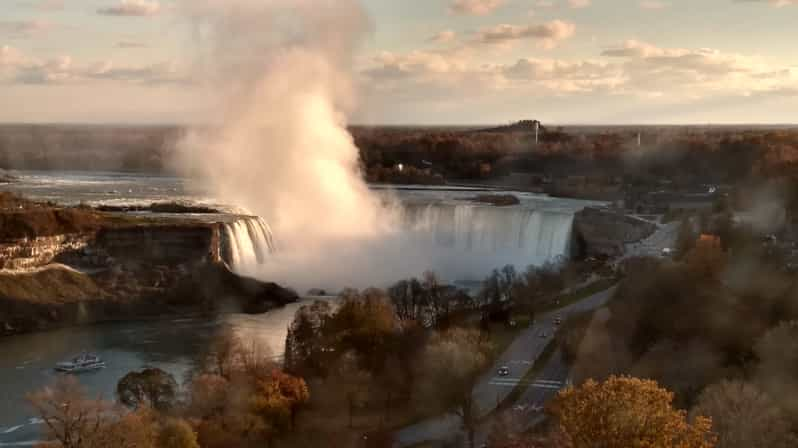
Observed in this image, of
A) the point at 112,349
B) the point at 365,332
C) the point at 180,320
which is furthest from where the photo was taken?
the point at 180,320

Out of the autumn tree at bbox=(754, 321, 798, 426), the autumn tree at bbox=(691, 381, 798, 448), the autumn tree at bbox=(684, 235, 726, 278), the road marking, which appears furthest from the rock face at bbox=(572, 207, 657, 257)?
the autumn tree at bbox=(691, 381, 798, 448)

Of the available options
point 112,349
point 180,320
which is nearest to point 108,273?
point 180,320

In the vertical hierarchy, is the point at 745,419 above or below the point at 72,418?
above

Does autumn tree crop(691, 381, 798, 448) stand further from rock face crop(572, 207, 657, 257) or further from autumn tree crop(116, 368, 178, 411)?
rock face crop(572, 207, 657, 257)

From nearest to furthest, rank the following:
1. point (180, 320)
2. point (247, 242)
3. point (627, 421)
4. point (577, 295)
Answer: point (627, 421) < point (577, 295) < point (180, 320) < point (247, 242)

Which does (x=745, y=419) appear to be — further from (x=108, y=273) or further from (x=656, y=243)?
(x=108, y=273)

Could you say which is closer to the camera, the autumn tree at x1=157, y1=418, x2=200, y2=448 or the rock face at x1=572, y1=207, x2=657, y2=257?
the autumn tree at x1=157, y1=418, x2=200, y2=448

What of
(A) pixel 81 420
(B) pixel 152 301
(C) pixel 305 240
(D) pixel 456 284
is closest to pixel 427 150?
(C) pixel 305 240
